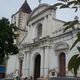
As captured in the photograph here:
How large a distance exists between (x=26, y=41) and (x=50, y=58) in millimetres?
6033

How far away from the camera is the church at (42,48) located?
733 inches

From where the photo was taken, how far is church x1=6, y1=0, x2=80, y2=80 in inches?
733

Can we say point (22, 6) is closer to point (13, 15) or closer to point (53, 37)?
point (13, 15)

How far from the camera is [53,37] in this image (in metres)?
19.7

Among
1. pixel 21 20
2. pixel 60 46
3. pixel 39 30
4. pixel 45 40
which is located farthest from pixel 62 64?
pixel 21 20

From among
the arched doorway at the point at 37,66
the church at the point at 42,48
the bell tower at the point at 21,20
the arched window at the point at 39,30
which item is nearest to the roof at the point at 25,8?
the bell tower at the point at 21,20

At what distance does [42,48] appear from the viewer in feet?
68.1

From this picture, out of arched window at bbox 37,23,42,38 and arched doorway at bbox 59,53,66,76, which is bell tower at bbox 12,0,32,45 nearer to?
arched window at bbox 37,23,42,38

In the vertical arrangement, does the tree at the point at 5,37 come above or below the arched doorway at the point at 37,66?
above

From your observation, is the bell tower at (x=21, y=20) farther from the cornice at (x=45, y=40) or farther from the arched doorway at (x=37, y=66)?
the arched doorway at (x=37, y=66)

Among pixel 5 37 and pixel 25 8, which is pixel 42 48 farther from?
pixel 25 8

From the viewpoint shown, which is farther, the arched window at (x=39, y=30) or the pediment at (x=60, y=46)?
Answer: the arched window at (x=39, y=30)

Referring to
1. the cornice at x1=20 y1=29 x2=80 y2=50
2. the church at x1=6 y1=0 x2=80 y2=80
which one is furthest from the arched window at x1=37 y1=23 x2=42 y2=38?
the cornice at x1=20 y1=29 x2=80 y2=50

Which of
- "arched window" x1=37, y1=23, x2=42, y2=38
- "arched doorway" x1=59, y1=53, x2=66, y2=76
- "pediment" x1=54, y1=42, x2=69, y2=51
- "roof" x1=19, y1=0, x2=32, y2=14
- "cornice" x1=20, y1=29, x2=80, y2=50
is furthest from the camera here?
"roof" x1=19, y1=0, x2=32, y2=14
